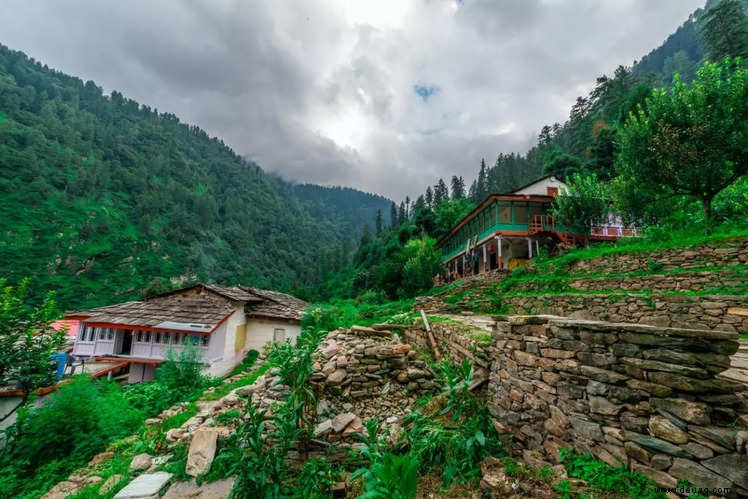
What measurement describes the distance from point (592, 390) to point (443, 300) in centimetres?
1222

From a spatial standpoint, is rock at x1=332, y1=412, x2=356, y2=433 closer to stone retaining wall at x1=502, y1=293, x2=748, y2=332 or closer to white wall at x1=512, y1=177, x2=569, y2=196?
stone retaining wall at x1=502, y1=293, x2=748, y2=332

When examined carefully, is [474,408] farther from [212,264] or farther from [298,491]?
[212,264]

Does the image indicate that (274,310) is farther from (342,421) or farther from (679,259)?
(679,259)

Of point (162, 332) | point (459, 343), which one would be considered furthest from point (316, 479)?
point (162, 332)

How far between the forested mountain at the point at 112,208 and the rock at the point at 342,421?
36168 millimetres

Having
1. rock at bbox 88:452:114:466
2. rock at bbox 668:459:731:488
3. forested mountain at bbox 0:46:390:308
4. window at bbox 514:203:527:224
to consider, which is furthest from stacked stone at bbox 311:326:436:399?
forested mountain at bbox 0:46:390:308

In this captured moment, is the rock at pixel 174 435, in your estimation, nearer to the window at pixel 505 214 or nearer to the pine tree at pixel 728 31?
the window at pixel 505 214

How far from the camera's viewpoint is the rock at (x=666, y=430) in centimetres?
250

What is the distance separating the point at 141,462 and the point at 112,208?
8520cm

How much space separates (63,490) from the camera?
5.73 meters

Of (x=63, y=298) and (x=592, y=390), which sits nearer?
(x=592, y=390)

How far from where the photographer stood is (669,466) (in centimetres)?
252

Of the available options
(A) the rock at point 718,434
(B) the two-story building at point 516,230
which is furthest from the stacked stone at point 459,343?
(B) the two-story building at point 516,230

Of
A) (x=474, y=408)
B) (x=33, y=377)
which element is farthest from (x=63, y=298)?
(x=474, y=408)
